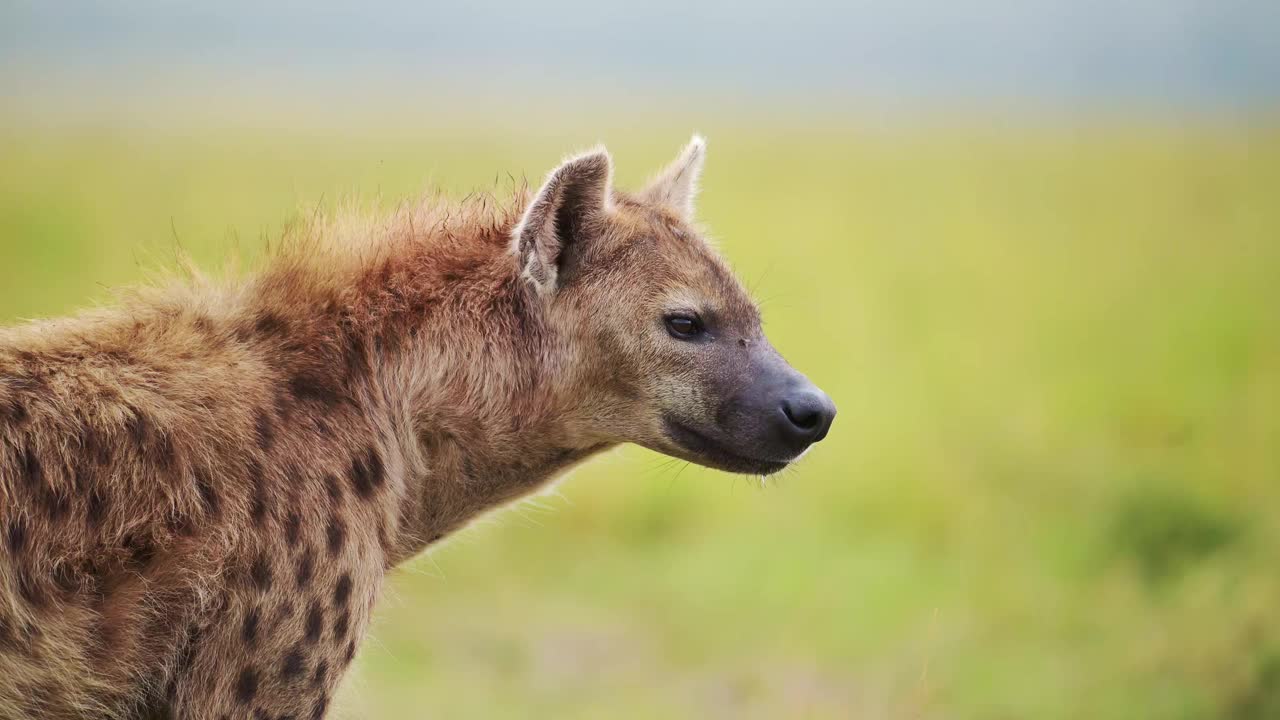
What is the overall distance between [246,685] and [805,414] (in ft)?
A: 4.14

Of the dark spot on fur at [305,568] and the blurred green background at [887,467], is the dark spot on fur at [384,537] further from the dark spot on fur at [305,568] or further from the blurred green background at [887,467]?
the blurred green background at [887,467]

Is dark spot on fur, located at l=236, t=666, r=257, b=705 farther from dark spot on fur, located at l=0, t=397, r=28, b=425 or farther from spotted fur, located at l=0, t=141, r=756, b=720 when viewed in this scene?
dark spot on fur, located at l=0, t=397, r=28, b=425

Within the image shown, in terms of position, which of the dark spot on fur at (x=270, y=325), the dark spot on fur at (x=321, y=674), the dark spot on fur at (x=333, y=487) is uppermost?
the dark spot on fur at (x=270, y=325)

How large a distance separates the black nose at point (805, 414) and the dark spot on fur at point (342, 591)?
0.98m

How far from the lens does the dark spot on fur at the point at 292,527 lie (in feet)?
8.37

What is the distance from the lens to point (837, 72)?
148 ft

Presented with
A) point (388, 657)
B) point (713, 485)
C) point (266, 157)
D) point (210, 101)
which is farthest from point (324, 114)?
point (388, 657)

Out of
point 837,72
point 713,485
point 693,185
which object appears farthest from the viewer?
point 837,72

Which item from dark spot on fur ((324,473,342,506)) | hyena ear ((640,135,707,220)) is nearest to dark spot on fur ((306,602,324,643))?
dark spot on fur ((324,473,342,506))

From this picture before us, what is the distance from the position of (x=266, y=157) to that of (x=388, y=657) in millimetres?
14195

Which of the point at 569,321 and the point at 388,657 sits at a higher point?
the point at 569,321

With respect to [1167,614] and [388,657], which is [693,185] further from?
[1167,614]

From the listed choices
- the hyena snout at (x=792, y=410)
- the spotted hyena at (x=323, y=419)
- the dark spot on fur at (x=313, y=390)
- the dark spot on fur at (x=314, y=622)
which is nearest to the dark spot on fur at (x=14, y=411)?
the spotted hyena at (x=323, y=419)

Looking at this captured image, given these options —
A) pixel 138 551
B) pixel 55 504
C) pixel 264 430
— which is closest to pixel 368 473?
pixel 264 430
